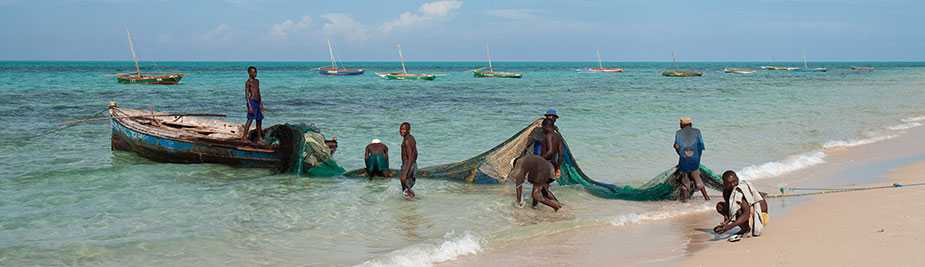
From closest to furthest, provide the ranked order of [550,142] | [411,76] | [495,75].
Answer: [550,142]
[411,76]
[495,75]

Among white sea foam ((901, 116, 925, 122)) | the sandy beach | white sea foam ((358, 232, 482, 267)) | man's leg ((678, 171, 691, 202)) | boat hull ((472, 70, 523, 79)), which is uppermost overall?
boat hull ((472, 70, 523, 79))

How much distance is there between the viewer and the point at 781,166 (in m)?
12.5

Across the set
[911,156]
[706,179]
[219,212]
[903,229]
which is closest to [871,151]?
[911,156]

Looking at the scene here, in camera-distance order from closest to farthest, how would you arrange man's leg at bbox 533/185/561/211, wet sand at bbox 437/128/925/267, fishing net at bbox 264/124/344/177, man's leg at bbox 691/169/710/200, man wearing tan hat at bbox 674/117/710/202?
wet sand at bbox 437/128/925/267, man's leg at bbox 533/185/561/211, man wearing tan hat at bbox 674/117/710/202, man's leg at bbox 691/169/710/200, fishing net at bbox 264/124/344/177

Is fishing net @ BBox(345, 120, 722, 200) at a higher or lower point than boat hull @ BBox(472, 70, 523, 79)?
lower

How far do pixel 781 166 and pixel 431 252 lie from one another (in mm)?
7732

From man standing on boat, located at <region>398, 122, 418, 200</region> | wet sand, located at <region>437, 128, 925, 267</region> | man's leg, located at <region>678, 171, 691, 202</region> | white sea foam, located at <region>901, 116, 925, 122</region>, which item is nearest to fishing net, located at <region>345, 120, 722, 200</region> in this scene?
man's leg, located at <region>678, 171, 691, 202</region>

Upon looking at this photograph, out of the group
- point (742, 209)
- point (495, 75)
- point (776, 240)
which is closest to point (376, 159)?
point (742, 209)

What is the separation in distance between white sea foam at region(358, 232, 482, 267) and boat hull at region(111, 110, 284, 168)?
507cm

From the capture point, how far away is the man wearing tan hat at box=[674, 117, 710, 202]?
9031 millimetres

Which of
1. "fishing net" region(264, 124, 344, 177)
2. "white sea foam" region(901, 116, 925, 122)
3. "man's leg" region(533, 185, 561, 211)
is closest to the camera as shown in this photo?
"man's leg" region(533, 185, 561, 211)

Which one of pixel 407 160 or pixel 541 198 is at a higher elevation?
pixel 407 160

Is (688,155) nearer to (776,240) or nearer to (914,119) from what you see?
(776,240)

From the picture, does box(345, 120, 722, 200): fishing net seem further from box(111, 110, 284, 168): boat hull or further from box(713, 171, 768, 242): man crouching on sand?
box(713, 171, 768, 242): man crouching on sand
